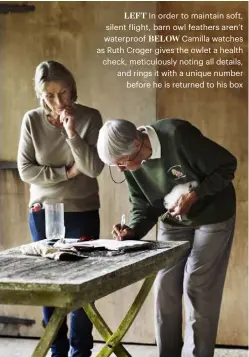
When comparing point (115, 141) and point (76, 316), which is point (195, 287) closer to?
point (76, 316)

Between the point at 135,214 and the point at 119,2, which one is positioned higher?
the point at 119,2

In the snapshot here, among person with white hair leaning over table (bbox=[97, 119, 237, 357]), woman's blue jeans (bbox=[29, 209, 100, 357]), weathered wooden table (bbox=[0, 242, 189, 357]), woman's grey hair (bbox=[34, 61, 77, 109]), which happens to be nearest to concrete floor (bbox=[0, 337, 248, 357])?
woman's blue jeans (bbox=[29, 209, 100, 357])

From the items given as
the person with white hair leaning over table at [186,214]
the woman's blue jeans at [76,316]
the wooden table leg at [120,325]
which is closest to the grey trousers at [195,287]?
the person with white hair leaning over table at [186,214]

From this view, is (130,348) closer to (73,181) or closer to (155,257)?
(73,181)

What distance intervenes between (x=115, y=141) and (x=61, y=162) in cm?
59

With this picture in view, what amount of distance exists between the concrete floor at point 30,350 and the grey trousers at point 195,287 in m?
0.51

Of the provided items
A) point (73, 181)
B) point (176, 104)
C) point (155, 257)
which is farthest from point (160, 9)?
point (155, 257)

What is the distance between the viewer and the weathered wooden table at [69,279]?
2.00 meters

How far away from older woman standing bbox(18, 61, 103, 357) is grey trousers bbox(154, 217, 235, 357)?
1.17 ft

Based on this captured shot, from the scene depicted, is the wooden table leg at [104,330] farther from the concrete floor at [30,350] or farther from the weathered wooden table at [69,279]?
the concrete floor at [30,350]

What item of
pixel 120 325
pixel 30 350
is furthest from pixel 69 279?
pixel 30 350

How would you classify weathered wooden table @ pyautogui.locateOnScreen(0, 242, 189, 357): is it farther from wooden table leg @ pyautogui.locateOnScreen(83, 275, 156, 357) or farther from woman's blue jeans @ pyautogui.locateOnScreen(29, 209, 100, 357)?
woman's blue jeans @ pyautogui.locateOnScreen(29, 209, 100, 357)

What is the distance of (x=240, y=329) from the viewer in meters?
3.79

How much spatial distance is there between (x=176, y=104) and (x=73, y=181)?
28.6 inches
